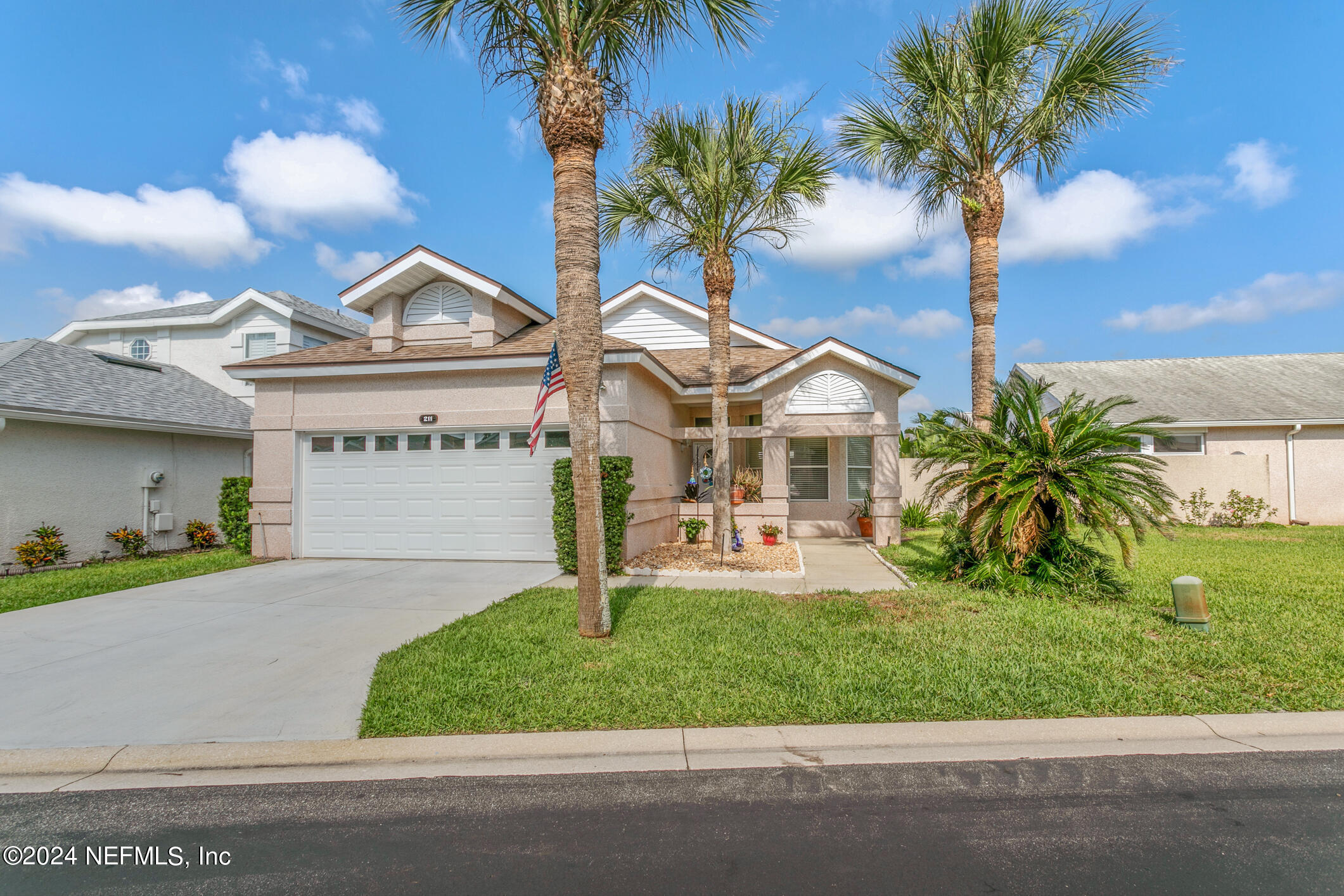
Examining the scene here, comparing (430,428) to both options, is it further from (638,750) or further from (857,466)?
(857,466)

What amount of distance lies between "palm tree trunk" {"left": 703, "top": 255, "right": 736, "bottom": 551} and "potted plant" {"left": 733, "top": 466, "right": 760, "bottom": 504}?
3.05m

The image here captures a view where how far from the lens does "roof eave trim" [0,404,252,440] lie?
11.3 metres

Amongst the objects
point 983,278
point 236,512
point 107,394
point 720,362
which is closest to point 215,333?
point 107,394

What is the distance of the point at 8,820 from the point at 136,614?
207 inches

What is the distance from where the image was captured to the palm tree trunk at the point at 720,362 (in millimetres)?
12234

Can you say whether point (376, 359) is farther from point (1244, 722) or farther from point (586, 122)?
point (1244, 722)

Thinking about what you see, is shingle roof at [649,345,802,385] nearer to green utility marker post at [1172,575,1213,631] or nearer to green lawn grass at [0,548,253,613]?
green utility marker post at [1172,575,1213,631]

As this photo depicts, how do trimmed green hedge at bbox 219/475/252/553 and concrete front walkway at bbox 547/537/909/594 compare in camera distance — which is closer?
concrete front walkway at bbox 547/537/909/594

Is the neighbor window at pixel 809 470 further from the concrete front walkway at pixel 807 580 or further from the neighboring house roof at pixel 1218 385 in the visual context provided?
the neighboring house roof at pixel 1218 385

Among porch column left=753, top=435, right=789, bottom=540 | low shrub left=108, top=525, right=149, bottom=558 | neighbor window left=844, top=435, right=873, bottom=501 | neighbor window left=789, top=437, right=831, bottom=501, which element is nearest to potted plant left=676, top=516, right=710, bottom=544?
porch column left=753, top=435, right=789, bottom=540

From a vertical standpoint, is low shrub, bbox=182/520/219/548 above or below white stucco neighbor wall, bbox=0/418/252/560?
below

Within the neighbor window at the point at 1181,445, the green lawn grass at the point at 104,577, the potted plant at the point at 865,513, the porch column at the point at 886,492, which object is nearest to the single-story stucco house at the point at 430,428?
the porch column at the point at 886,492

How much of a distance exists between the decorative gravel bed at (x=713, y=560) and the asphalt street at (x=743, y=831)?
22.2 feet

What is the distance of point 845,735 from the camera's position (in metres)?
4.61
